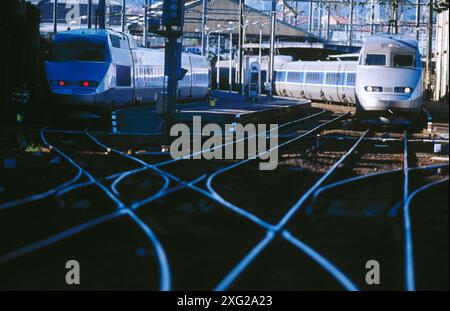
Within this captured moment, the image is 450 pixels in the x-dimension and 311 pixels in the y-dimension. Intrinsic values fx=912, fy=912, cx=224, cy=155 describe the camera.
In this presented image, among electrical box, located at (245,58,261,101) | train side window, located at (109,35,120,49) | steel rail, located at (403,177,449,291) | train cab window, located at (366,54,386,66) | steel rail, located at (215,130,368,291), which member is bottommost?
steel rail, located at (215,130,368,291)

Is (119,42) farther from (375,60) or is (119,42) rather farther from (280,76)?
(280,76)

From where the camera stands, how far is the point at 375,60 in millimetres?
28094

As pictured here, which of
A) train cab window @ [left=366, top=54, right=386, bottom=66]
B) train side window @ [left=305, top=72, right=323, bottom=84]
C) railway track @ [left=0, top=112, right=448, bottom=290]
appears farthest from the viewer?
train side window @ [left=305, top=72, right=323, bottom=84]

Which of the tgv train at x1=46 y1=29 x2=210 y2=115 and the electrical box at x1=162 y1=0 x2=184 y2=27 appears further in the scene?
the tgv train at x1=46 y1=29 x2=210 y2=115

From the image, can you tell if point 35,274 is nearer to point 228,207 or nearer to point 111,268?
point 111,268

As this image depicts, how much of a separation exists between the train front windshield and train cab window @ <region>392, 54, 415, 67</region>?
897 centimetres

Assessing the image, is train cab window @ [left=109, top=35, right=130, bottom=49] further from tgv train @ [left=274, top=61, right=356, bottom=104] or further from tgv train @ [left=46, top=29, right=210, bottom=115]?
Answer: tgv train @ [left=274, top=61, right=356, bottom=104]

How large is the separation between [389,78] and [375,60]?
3.19 ft

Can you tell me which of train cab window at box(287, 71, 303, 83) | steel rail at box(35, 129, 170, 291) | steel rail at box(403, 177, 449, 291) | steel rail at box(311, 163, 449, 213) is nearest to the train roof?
steel rail at box(311, 163, 449, 213)

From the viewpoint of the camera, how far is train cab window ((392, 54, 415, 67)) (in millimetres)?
27786

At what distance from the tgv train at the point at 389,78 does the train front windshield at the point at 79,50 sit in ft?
26.6

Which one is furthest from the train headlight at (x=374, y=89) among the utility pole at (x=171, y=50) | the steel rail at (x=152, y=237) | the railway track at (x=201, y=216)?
the steel rail at (x=152, y=237)

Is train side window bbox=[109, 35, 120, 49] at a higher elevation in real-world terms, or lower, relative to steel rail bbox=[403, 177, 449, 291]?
higher

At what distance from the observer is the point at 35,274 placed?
24.8 feet
